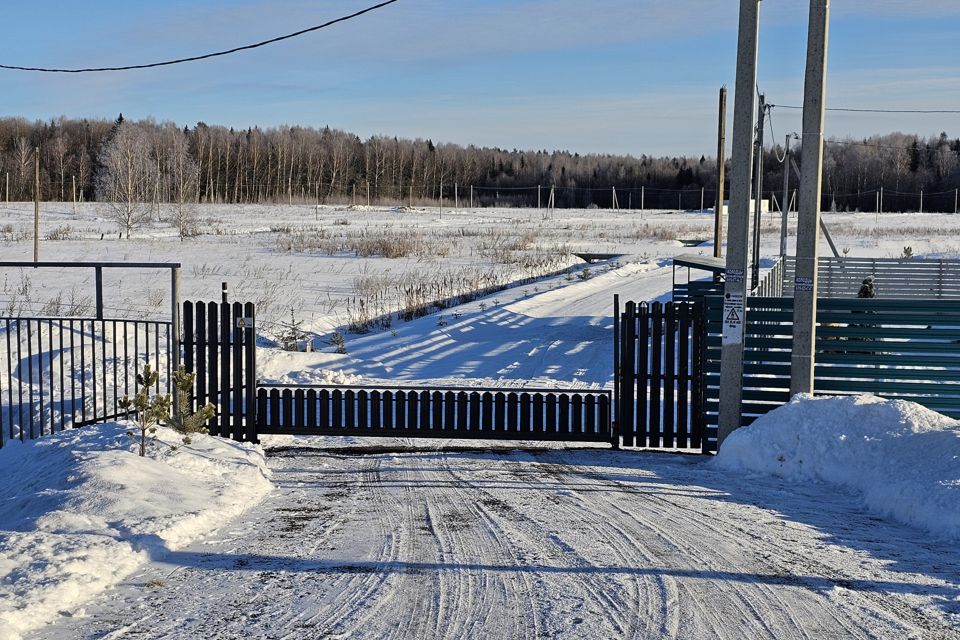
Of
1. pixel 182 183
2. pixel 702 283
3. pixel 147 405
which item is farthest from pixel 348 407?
pixel 182 183

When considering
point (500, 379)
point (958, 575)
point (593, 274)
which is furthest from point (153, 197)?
point (958, 575)

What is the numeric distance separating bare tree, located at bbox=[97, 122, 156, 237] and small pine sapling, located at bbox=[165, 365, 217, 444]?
51.2 m

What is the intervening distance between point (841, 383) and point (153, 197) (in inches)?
3177

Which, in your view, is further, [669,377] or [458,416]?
[458,416]

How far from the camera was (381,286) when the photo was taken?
98.1 feet

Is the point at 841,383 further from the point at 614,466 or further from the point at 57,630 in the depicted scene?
the point at 57,630

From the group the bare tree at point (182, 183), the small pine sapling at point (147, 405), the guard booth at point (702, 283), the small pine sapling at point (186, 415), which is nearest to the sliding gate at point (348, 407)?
the small pine sapling at point (186, 415)

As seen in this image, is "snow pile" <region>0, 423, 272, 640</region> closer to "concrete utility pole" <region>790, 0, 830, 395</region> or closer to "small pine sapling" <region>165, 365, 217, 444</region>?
"small pine sapling" <region>165, 365, 217, 444</region>

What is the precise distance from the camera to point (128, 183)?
64250 mm

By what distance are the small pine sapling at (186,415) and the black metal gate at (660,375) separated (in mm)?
4609

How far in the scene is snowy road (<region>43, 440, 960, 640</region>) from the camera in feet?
18.2

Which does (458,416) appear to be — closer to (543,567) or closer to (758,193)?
(543,567)

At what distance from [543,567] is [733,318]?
5.28 meters

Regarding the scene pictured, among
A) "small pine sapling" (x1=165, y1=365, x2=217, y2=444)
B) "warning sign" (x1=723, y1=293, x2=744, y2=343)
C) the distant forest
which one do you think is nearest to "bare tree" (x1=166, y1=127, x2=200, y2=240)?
the distant forest
